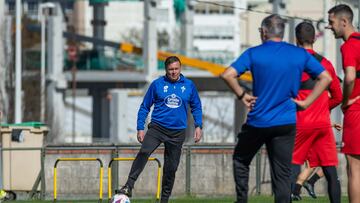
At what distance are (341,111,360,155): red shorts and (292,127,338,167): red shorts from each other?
0.91 feet

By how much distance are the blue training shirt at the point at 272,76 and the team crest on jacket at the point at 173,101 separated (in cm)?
404

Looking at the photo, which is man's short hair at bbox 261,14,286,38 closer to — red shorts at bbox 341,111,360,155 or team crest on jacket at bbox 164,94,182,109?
red shorts at bbox 341,111,360,155

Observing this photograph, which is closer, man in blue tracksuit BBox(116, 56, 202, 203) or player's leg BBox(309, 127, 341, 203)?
player's leg BBox(309, 127, 341, 203)

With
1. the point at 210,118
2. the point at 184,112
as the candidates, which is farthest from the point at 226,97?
the point at 184,112

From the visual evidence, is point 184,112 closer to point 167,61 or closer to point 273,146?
point 167,61

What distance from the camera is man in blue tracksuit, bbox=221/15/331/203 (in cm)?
1092

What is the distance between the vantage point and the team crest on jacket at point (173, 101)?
15.1 metres

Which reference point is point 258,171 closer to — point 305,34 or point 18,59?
point 305,34

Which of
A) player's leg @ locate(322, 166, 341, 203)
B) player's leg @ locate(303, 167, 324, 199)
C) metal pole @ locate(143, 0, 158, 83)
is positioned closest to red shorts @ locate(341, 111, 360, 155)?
player's leg @ locate(322, 166, 341, 203)

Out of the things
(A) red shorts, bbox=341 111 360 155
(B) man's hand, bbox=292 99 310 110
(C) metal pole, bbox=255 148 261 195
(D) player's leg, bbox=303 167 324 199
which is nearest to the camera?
(B) man's hand, bbox=292 99 310 110

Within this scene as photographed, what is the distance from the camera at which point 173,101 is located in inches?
593

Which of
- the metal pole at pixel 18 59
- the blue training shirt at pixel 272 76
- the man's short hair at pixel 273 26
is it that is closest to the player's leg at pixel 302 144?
the blue training shirt at pixel 272 76

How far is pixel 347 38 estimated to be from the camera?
1180 cm

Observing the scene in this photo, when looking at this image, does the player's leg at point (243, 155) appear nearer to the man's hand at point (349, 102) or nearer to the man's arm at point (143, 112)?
the man's hand at point (349, 102)
